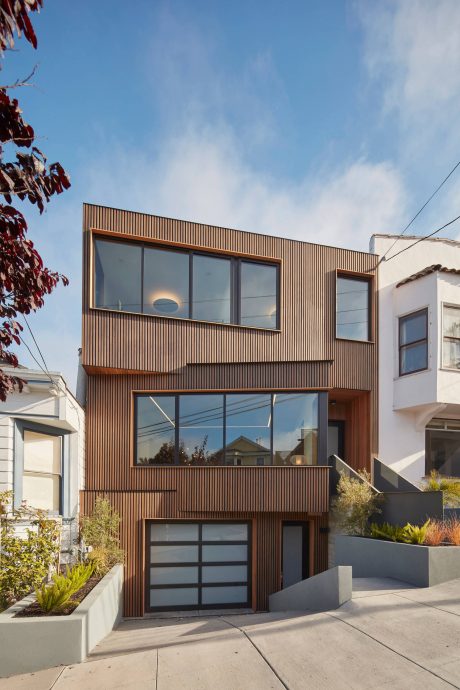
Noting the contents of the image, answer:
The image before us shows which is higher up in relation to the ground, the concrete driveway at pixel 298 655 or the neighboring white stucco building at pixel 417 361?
the neighboring white stucco building at pixel 417 361

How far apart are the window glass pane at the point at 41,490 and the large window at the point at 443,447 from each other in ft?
33.2

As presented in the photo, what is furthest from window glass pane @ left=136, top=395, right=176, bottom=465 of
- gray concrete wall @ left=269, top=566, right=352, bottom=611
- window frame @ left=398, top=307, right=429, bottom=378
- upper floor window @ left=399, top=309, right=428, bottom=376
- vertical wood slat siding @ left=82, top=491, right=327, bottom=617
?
upper floor window @ left=399, top=309, right=428, bottom=376

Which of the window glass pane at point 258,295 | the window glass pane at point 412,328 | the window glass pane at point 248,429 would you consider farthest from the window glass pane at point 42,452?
the window glass pane at point 412,328

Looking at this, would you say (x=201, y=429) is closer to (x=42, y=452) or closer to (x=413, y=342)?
(x=42, y=452)

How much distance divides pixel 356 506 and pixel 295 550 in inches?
110

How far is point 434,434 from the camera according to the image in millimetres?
14031

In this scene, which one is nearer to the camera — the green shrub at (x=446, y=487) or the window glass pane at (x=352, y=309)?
the green shrub at (x=446, y=487)

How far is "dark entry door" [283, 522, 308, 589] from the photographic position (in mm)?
12367

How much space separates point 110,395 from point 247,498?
4.26 metres

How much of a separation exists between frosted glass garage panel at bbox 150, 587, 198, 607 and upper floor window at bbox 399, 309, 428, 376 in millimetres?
8171

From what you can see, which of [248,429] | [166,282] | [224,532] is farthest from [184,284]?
[224,532]

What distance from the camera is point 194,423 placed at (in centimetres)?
1194

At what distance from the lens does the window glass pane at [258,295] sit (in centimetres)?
1293

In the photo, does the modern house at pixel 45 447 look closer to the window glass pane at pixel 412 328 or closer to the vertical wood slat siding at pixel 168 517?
the vertical wood slat siding at pixel 168 517
